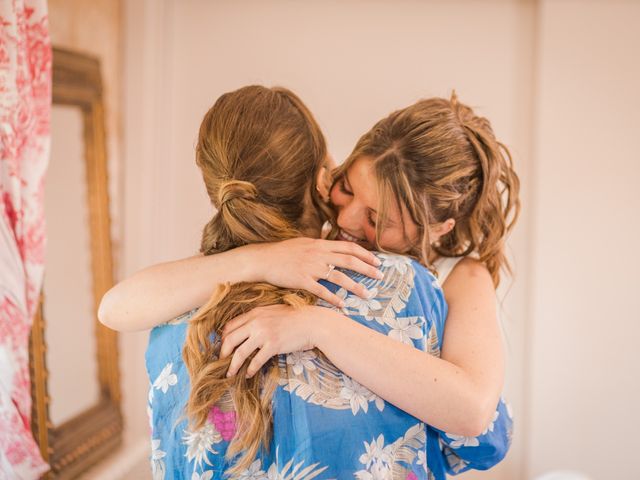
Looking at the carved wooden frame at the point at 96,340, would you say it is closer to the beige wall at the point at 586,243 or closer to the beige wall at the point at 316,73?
the beige wall at the point at 316,73

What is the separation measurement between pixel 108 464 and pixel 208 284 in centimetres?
171

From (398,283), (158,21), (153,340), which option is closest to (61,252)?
(158,21)

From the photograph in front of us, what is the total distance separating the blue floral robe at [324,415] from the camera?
866mm

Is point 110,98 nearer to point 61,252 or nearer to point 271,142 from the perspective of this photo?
point 61,252

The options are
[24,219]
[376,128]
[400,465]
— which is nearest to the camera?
[400,465]

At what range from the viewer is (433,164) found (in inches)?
46.7

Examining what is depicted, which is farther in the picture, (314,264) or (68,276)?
(68,276)

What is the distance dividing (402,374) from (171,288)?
1.24ft

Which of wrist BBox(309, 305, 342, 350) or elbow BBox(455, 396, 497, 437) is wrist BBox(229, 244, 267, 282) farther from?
elbow BBox(455, 396, 497, 437)

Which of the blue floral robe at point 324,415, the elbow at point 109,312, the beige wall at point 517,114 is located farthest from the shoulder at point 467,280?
the beige wall at point 517,114

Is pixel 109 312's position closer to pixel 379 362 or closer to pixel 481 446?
pixel 379 362

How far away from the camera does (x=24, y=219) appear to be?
60.9 inches

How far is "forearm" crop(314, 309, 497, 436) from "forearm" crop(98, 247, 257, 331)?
0.17 m

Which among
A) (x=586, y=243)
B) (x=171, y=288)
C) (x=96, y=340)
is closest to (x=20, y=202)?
(x=171, y=288)
